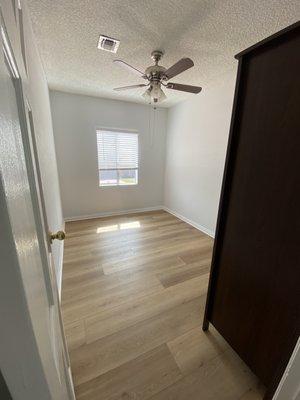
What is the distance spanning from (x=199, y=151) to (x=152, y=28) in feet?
6.88

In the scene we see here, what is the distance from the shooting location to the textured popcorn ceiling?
4.29ft

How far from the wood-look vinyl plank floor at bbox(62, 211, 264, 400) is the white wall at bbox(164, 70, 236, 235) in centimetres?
99

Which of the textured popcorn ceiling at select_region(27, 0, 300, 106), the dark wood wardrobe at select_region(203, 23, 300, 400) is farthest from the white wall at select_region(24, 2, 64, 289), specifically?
the dark wood wardrobe at select_region(203, 23, 300, 400)

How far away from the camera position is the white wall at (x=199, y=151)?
2805 mm

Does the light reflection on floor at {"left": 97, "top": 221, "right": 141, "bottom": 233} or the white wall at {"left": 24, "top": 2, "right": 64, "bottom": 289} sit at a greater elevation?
the white wall at {"left": 24, "top": 2, "right": 64, "bottom": 289}

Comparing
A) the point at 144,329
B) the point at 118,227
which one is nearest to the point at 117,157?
the point at 118,227

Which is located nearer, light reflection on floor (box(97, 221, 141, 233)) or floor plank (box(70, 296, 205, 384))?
floor plank (box(70, 296, 205, 384))

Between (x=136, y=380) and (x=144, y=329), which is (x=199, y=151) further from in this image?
(x=136, y=380)

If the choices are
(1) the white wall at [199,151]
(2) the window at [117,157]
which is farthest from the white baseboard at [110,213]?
(2) the window at [117,157]

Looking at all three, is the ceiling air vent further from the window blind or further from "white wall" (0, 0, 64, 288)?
the window blind

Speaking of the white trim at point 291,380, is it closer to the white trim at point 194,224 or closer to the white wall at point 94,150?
the white trim at point 194,224

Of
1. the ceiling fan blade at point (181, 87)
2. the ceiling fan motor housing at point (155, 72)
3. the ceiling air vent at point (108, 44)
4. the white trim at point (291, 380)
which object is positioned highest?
the ceiling air vent at point (108, 44)

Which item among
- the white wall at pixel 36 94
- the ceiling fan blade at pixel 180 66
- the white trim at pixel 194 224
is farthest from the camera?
the white trim at pixel 194 224

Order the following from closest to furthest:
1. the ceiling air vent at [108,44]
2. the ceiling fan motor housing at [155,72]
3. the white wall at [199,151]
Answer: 1. the ceiling air vent at [108,44]
2. the ceiling fan motor housing at [155,72]
3. the white wall at [199,151]
